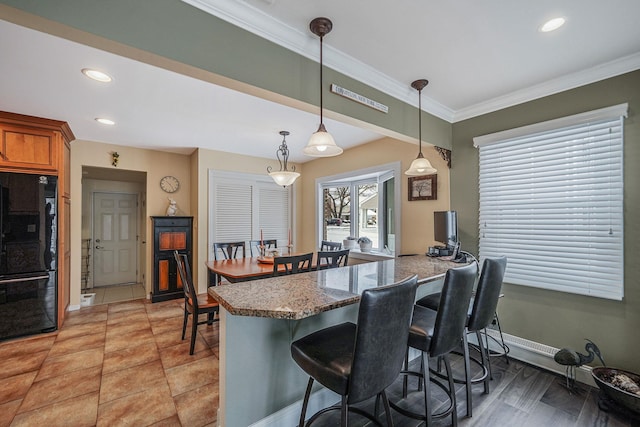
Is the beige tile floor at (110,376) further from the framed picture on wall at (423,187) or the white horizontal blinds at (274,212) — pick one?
the framed picture on wall at (423,187)

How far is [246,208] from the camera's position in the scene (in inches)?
200

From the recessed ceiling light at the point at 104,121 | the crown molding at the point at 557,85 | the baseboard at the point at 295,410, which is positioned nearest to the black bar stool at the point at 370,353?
the baseboard at the point at 295,410

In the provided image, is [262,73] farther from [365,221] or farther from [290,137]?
[365,221]

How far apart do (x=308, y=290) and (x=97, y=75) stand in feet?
8.13

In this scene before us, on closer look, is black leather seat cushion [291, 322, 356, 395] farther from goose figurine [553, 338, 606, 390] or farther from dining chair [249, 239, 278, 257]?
dining chair [249, 239, 278, 257]

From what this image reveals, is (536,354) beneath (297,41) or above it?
beneath

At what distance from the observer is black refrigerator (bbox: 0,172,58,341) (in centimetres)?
300

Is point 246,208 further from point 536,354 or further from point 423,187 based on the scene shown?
point 536,354

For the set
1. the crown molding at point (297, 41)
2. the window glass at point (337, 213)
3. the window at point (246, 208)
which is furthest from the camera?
the window glass at point (337, 213)

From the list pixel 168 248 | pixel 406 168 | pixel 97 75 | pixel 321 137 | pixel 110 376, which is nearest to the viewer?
pixel 321 137

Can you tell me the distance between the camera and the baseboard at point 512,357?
1.70 metres

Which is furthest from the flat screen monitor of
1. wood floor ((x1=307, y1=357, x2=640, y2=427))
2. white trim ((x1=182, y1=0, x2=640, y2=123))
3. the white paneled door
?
the white paneled door

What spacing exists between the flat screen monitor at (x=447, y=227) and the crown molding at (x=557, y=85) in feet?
3.72

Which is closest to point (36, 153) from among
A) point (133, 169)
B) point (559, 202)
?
point (133, 169)
